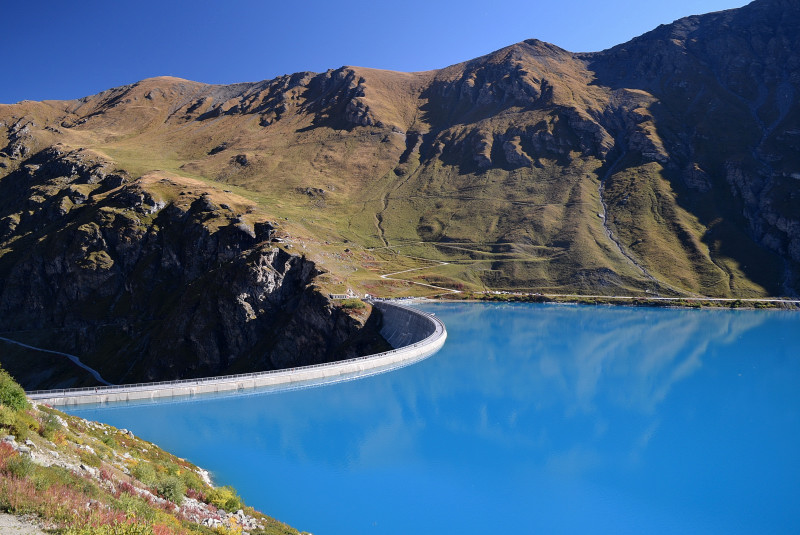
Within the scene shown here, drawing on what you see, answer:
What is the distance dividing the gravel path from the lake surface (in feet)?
67.7

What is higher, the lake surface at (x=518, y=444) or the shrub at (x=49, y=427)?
the shrub at (x=49, y=427)

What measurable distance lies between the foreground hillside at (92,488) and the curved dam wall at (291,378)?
86.6ft

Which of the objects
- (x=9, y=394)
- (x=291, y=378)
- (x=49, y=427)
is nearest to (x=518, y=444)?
(x=291, y=378)

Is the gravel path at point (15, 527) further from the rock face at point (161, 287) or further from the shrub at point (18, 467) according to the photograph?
the rock face at point (161, 287)

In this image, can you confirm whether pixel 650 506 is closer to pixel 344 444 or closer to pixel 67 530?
pixel 344 444

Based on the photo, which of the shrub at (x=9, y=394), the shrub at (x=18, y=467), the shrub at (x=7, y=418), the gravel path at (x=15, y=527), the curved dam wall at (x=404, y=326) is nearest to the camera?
the gravel path at (x=15, y=527)

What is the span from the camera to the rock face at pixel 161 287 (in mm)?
94431

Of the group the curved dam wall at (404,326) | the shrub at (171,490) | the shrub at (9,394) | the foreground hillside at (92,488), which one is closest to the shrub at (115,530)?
the foreground hillside at (92,488)

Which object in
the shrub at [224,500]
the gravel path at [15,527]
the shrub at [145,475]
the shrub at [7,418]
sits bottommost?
the shrub at [224,500]

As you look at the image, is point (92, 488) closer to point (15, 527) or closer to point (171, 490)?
point (15, 527)

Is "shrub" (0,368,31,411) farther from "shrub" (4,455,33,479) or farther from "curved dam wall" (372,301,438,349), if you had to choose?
"curved dam wall" (372,301,438,349)

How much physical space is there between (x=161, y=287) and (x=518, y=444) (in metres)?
116

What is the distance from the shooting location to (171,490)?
757 inches

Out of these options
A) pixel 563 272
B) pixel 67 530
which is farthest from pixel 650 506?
pixel 563 272
